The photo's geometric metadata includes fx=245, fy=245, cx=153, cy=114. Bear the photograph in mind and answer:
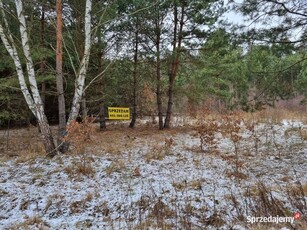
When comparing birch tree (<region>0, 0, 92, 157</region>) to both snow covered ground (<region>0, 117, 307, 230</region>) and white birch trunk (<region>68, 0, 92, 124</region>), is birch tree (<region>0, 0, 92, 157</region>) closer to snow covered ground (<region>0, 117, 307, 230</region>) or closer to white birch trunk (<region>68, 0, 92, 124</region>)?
white birch trunk (<region>68, 0, 92, 124</region>)

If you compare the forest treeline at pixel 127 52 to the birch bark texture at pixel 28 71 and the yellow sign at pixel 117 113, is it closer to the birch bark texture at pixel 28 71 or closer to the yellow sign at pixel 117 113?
the birch bark texture at pixel 28 71

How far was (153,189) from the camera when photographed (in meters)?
3.41

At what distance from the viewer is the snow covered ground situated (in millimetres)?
2688

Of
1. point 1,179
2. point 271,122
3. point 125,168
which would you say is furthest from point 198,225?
point 271,122

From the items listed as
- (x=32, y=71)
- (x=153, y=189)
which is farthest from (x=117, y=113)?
(x=153, y=189)

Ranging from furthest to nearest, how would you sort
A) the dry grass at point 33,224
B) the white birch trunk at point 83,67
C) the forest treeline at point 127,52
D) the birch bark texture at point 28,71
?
the forest treeline at point 127,52 < the white birch trunk at point 83,67 < the birch bark texture at point 28,71 < the dry grass at point 33,224

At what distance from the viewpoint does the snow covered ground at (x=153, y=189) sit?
269 centimetres

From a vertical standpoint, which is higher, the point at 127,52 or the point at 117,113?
the point at 127,52

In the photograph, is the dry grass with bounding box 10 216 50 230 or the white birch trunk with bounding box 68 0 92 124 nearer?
the dry grass with bounding box 10 216 50 230

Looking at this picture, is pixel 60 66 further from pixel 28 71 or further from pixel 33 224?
pixel 33 224

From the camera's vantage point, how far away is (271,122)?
9242 mm

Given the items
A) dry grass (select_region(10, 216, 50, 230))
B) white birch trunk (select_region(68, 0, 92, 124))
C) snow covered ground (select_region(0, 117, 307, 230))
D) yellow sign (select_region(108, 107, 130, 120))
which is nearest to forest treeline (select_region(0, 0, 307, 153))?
white birch trunk (select_region(68, 0, 92, 124))

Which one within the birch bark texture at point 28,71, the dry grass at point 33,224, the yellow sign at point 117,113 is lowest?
the dry grass at point 33,224

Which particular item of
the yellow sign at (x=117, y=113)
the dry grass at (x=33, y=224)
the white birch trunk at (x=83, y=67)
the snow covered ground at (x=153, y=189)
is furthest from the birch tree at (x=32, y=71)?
the yellow sign at (x=117, y=113)
